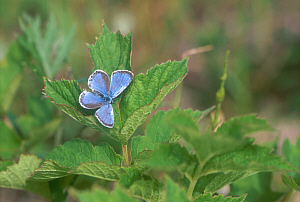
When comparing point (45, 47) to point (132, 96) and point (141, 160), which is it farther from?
point (141, 160)

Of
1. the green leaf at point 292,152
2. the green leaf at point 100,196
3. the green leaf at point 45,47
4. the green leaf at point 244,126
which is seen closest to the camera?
the green leaf at point 100,196

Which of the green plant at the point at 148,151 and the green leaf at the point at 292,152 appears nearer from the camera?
the green plant at the point at 148,151

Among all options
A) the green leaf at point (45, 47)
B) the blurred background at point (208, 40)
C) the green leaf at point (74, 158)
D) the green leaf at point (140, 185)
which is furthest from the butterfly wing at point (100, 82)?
the blurred background at point (208, 40)

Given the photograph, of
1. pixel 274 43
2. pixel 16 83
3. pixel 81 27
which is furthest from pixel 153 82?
pixel 274 43

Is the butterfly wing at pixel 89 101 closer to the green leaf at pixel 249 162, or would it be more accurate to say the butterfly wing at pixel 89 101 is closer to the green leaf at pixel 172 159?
the green leaf at pixel 172 159

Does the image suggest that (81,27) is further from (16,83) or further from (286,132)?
(286,132)

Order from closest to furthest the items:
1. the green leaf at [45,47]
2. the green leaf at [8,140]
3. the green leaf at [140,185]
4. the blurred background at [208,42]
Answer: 1. the green leaf at [140,185]
2. the green leaf at [8,140]
3. the green leaf at [45,47]
4. the blurred background at [208,42]
